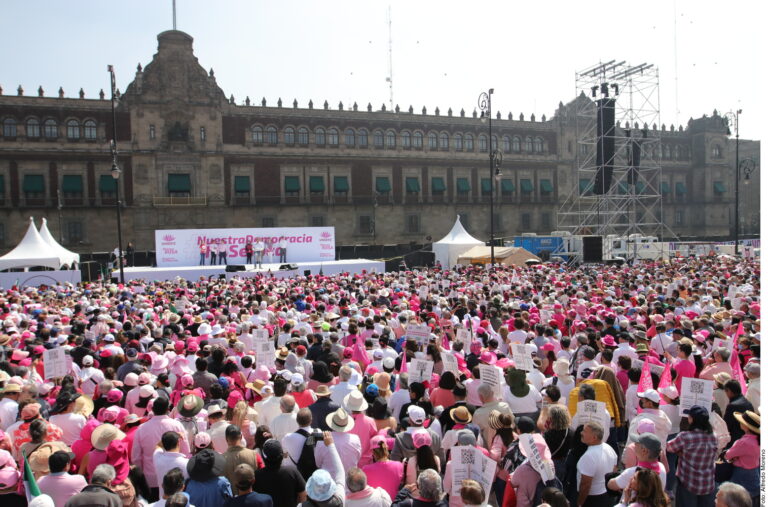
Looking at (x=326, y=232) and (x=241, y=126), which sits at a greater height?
(x=241, y=126)

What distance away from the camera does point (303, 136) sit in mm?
50750

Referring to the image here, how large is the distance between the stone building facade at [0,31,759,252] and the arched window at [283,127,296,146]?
10 centimetres

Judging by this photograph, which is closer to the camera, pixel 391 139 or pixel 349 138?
pixel 349 138

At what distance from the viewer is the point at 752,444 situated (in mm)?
5449

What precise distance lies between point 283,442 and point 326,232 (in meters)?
30.8

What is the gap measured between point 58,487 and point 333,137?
48.2 metres

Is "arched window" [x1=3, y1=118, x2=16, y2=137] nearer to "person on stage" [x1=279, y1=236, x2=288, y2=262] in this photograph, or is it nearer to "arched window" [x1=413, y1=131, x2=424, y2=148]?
"person on stage" [x1=279, y1=236, x2=288, y2=262]

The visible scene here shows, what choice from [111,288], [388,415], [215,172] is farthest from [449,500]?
[215,172]

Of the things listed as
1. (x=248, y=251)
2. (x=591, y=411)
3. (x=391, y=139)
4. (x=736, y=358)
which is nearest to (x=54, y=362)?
(x=591, y=411)

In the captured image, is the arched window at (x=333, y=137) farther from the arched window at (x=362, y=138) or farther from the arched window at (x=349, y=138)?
the arched window at (x=362, y=138)

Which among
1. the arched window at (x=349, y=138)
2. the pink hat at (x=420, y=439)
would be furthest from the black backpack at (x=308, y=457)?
the arched window at (x=349, y=138)

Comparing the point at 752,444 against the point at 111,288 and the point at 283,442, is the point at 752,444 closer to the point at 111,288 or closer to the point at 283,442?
the point at 283,442

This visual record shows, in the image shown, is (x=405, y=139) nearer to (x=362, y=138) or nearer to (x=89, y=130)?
(x=362, y=138)

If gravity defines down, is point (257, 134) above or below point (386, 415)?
above
